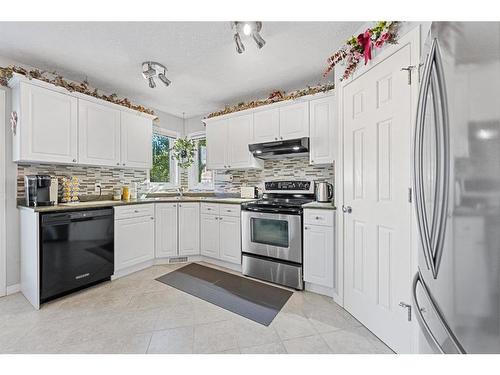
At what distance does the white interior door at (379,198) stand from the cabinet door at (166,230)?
2.28 m

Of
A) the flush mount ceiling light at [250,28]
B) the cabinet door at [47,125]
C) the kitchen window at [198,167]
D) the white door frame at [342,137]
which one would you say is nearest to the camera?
the white door frame at [342,137]

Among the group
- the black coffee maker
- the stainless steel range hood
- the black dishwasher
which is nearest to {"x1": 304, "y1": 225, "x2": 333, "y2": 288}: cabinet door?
the stainless steel range hood

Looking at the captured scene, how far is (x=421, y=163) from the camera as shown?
856 millimetres

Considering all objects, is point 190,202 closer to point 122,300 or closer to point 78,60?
point 122,300

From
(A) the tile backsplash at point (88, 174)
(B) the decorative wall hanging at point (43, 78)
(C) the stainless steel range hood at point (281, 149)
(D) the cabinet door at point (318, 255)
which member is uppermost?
(B) the decorative wall hanging at point (43, 78)

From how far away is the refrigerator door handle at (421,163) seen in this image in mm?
780

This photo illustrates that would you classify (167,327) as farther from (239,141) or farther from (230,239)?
(239,141)

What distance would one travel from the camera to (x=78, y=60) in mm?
2373

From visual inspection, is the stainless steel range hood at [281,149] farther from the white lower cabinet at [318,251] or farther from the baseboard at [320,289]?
the baseboard at [320,289]

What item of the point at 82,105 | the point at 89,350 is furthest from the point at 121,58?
the point at 89,350

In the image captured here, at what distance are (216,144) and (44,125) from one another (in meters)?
2.03

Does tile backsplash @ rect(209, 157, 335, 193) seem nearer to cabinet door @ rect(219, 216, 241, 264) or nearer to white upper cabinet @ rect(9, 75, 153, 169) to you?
cabinet door @ rect(219, 216, 241, 264)

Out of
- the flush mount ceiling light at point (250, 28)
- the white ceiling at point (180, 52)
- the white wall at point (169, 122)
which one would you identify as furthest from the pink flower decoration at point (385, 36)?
the white wall at point (169, 122)
